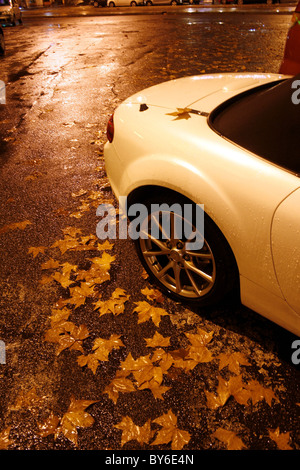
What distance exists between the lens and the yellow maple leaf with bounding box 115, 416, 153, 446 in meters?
1.74

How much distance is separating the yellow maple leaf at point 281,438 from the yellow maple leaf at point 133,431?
0.66 m

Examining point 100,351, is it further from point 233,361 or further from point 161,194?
point 161,194

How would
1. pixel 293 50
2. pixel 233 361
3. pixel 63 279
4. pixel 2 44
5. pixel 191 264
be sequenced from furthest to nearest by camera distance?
1. pixel 2 44
2. pixel 293 50
3. pixel 63 279
4. pixel 191 264
5. pixel 233 361

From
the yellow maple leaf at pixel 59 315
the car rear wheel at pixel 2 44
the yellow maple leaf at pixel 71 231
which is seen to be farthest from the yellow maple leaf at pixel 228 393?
the car rear wheel at pixel 2 44

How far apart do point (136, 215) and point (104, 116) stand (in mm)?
3756

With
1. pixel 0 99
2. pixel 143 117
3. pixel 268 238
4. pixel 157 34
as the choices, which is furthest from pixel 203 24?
pixel 268 238

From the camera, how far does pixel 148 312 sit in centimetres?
238

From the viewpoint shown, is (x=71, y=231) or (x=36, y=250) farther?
(x=71, y=231)

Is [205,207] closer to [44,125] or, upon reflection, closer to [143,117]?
[143,117]

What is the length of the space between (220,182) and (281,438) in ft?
4.64

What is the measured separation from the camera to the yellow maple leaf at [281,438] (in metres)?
1.68

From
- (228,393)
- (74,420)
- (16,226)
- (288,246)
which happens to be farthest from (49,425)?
(16,226)

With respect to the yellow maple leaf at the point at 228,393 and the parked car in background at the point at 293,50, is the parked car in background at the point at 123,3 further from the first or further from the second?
the yellow maple leaf at the point at 228,393

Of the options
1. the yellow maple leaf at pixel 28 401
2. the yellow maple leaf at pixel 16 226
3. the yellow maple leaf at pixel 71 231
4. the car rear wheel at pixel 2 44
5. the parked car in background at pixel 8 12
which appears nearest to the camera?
the yellow maple leaf at pixel 28 401
